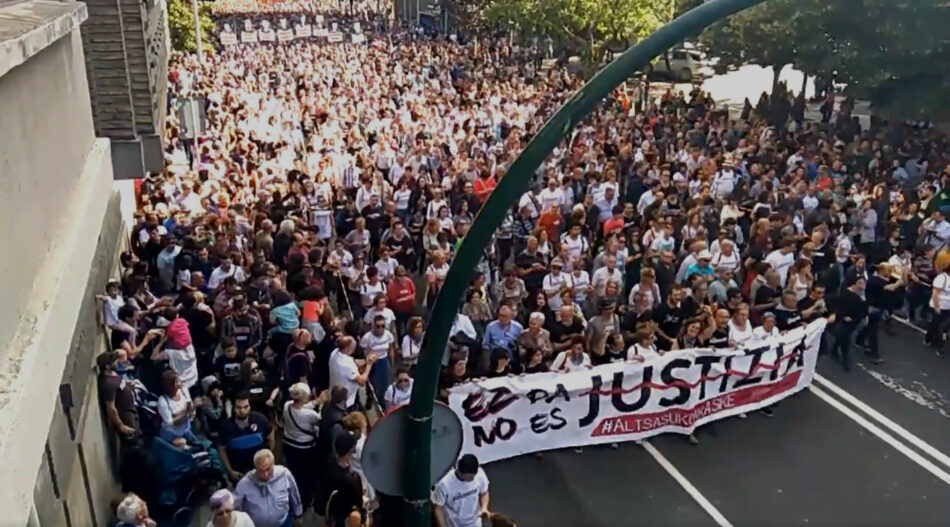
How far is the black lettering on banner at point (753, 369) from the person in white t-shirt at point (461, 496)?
13.3 feet

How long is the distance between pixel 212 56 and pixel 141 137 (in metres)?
28.3

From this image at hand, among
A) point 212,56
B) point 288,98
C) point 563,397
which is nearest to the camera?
point 563,397

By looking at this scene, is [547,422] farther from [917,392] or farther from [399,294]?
[917,392]

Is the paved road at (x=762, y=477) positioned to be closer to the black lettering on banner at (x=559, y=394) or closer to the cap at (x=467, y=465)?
the black lettering on banner at (x=559, y=394)

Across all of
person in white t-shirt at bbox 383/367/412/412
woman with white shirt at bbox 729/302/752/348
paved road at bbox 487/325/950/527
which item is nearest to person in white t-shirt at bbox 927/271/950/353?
paved road at bbox 487/325/950/527

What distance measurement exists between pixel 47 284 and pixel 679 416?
6.03 m

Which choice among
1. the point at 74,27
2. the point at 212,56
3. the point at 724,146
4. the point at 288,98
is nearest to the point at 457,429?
the point at 74,27

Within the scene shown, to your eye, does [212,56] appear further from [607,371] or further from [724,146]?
[607,371]

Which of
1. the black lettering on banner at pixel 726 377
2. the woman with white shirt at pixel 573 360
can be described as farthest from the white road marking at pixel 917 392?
the woman with white shirt at pixel 573 360

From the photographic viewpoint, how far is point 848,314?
11.9m

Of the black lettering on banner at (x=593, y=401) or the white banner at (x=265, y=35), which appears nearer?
the black lettering on banner at (x=593, y=401)

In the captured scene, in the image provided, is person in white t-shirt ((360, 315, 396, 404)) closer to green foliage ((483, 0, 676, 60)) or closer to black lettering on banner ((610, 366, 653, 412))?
black lettering on banner ((610, 366, 653, 412))

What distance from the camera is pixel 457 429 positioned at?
17.1ft

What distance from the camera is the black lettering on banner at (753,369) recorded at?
34.7 feet
